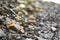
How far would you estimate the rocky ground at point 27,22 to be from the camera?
2975mm

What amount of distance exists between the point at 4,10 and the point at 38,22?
2.56 feet

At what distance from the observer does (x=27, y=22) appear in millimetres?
3418

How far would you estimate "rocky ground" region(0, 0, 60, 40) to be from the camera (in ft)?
9.76

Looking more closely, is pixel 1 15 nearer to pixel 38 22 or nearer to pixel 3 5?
pixel 3 5

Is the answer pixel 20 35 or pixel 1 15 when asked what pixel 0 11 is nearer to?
pixel 1 15

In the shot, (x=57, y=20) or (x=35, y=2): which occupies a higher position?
(x=35, y=2)

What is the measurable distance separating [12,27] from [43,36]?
58 centimetres

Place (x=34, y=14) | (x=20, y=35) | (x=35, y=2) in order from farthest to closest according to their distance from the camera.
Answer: (x=35, y=2) → (x=34, y=14) → (x=20, y=35)

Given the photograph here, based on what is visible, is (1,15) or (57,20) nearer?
(1,15)

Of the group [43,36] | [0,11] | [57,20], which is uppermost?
[0,11]

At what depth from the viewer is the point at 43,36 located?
10.3 feet

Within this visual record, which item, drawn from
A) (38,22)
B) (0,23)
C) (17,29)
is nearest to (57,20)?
(38,22)

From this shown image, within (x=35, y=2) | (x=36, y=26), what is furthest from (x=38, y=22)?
(x=35, y=2)

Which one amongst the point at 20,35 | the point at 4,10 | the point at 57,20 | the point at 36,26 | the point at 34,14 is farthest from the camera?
the point at 34,14
